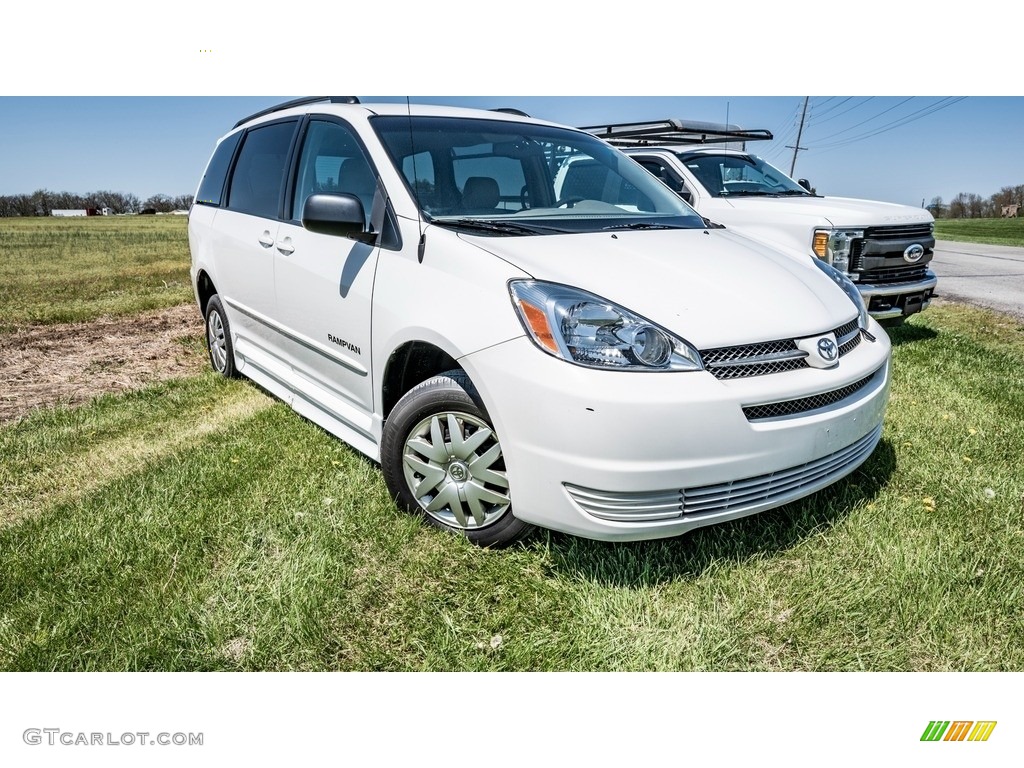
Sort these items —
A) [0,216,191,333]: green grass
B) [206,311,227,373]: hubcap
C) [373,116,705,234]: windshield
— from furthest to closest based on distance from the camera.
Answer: [0,216,191,333]: green grass, [206,311,227,373]: hubcap, [373,116,705,234]: windshield

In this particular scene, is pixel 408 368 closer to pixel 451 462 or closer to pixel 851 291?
pixel 451 462

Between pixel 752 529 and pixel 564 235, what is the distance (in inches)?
56.6

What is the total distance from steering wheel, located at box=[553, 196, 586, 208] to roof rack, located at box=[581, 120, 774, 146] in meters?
5.05

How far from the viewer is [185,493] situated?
326 cm

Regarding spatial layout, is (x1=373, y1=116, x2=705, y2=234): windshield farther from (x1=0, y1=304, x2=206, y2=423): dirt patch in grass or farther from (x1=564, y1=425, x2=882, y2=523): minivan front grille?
(x1=0, y1=304, x2=206, y2=423): dirt patch in grass

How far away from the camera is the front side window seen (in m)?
3.20

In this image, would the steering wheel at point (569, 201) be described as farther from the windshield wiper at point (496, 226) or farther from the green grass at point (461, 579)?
the green grass at point (461, 579)

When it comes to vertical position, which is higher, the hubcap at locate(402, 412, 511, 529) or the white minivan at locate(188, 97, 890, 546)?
the white minivan at locate(188, 97, 890, 546)

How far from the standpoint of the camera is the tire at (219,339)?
4.89m

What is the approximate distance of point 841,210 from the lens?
6246 millimetres

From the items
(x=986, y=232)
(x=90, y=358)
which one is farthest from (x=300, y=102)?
(x=986, y=232)

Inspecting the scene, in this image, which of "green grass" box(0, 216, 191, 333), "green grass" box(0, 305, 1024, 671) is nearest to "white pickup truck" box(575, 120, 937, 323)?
"green grass" box(0, 305, 1024, 671)
